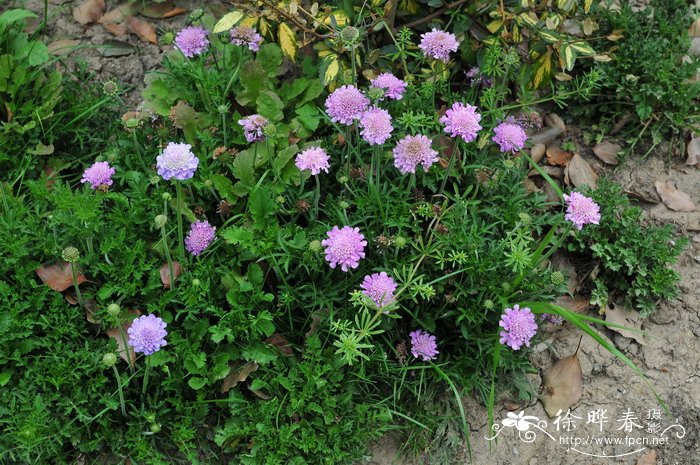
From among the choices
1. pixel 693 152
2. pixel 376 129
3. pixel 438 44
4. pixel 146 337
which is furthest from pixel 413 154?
pixel 693 152

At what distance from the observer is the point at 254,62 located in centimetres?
282

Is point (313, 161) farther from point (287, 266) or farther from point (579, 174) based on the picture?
point (579, 174)

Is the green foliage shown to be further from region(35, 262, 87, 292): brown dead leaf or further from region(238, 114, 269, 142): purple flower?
region(35, 262, 87, 292): brown dead leaf

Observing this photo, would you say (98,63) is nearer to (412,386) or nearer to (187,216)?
(187,216)

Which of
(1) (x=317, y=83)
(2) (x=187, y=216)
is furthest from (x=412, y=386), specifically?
(1) (x=317, y=83)

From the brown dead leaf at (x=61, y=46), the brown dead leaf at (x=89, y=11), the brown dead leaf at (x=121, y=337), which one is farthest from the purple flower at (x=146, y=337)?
the brown dead leaf at (x=89, y=11)

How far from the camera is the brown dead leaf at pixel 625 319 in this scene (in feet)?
8.94

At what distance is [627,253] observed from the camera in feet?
8.88

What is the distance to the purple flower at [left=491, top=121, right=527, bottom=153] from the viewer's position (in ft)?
8.65

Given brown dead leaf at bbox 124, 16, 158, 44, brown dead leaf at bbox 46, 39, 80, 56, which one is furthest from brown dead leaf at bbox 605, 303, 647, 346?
brown dead leaf at bbox 46, 39, 80, 56

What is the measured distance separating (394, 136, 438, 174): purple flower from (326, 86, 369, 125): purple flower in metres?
0.19

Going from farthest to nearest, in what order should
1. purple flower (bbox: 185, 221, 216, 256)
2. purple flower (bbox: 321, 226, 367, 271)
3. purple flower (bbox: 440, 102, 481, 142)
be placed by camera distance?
purple flower (bbox: 185, 221, 216, 256) < purple flower (bbox: 440, 102, 481, 142) < purple flower (bbox: 321, 226, 367, 271)

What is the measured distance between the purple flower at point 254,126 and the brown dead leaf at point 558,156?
4.33ft

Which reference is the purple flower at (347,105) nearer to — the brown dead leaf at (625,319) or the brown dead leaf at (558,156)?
the brown dead leaf at (558,156)
